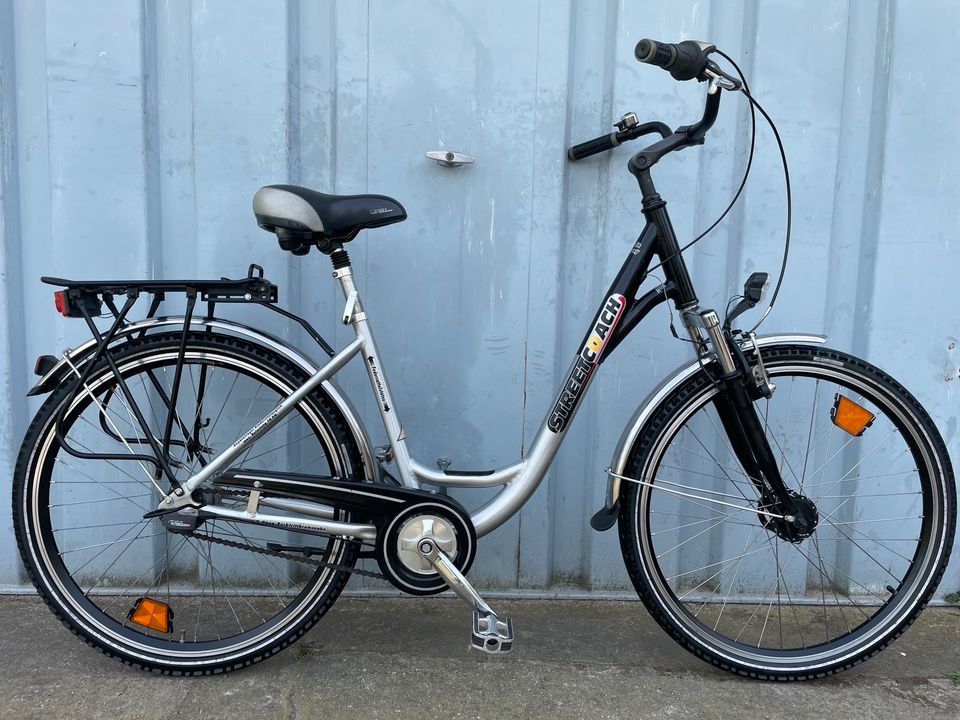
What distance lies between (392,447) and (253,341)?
50cm

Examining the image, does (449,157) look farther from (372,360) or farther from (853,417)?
(853,417)

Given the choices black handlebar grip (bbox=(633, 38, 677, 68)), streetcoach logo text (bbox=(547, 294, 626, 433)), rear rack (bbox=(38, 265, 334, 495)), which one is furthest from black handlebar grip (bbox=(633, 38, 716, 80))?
rear rack (bbox=(38, 265, 334, 495))

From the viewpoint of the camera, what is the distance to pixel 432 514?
2158 millimetres

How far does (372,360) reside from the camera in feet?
7.20

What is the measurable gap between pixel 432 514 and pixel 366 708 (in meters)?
0.55

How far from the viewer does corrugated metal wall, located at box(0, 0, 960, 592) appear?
8.13 ft

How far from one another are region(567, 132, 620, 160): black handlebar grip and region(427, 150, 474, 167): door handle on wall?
347 mm

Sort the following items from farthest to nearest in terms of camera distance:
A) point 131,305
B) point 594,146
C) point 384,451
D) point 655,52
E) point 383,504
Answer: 1. point 594,146
2. point 384,451
3. point 383,504
4. point 131,305
5. point 655,52

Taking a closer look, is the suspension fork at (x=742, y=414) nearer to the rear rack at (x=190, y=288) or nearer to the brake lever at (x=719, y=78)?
the brake lever at (x=719, y=78)

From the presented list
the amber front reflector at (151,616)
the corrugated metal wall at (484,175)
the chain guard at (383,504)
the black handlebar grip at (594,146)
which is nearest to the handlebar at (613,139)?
the black handlebar grip at (594,146)

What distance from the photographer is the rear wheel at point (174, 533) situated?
84.3 inches

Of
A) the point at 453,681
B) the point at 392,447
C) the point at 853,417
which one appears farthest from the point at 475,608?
the point at 853,417

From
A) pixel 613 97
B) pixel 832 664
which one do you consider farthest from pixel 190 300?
pixel 832 664

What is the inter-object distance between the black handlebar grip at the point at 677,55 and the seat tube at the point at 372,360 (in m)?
0.96
